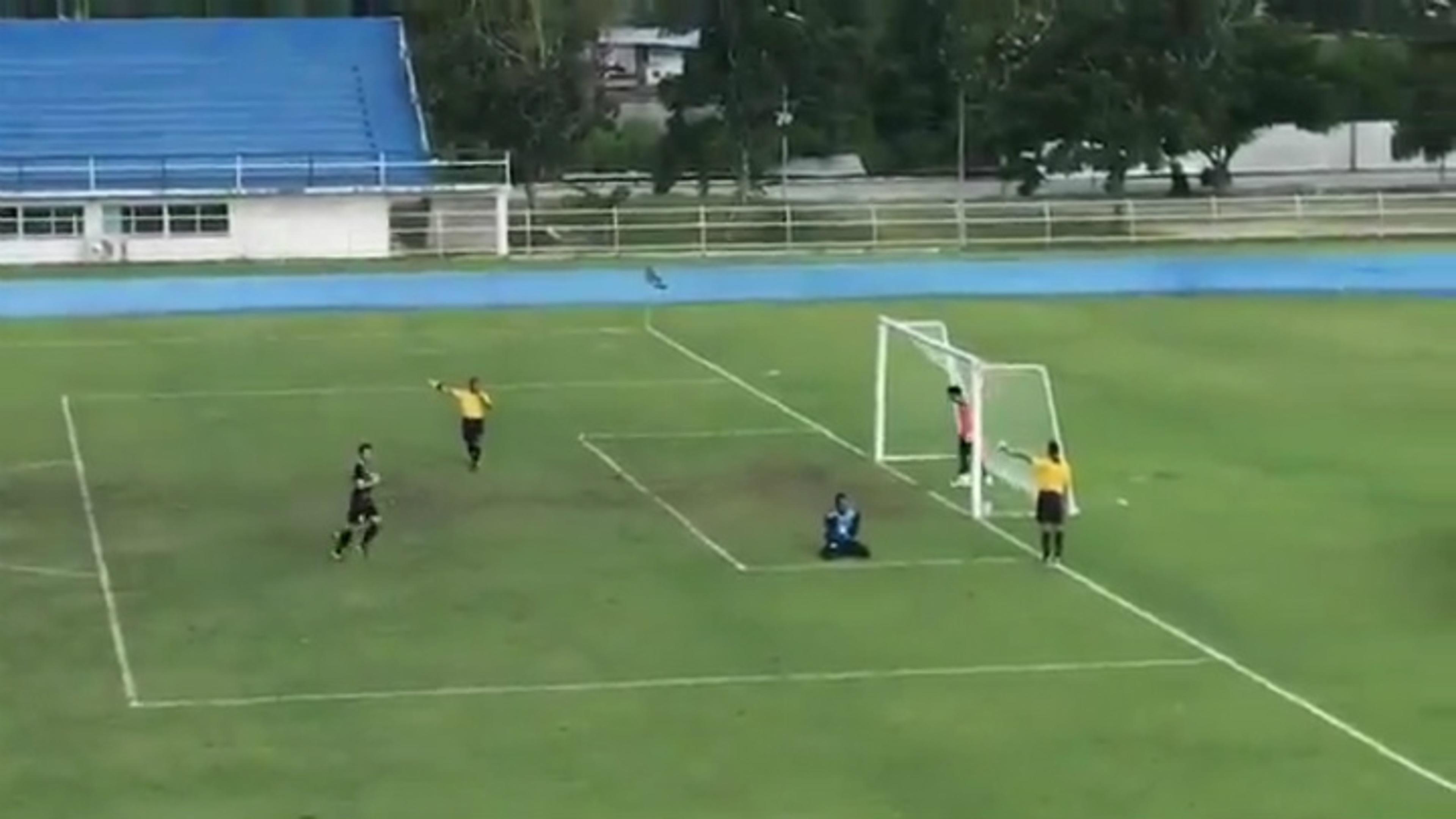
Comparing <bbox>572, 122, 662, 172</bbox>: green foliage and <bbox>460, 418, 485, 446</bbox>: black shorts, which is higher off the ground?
<bbox>572, 122, 662, 172</bbox>: green foliage

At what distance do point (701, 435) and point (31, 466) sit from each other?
8.18m

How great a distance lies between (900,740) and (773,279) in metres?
35.0

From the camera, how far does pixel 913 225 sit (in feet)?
224

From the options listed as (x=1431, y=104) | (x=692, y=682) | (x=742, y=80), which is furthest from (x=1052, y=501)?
(x=1431, y=104)

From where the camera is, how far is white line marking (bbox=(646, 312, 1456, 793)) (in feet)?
66.9

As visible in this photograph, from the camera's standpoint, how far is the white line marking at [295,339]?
47.3m

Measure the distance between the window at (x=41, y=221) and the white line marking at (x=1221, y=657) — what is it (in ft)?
96.9

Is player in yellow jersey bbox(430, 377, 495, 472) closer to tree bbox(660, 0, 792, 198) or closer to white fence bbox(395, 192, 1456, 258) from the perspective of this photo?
white fence bbox(395, 192, 1456, 258)

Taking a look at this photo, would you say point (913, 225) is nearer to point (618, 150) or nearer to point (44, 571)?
point (618, 150)

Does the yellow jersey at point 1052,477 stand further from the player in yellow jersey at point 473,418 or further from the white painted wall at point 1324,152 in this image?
the white painted wall at point 1324,152

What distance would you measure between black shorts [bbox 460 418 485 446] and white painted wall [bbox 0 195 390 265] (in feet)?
94.5

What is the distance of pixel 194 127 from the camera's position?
221ft

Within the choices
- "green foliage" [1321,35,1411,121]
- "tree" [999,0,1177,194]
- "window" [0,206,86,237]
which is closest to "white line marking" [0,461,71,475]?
"window" [0,206,86,237]

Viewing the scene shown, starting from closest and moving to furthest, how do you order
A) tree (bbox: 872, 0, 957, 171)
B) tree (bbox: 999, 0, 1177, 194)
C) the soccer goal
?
the soccer goal → tree (bbox: 999, 0, 1177, 194) → tree (bbox: 872, 0, 957, 171)
